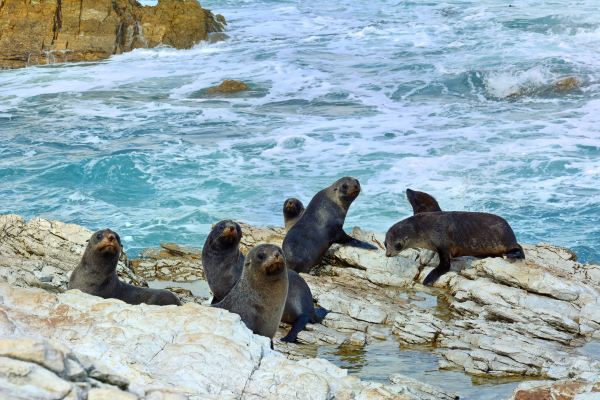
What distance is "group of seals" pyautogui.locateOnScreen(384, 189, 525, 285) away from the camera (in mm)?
12484

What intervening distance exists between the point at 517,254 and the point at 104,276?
525 centimetres

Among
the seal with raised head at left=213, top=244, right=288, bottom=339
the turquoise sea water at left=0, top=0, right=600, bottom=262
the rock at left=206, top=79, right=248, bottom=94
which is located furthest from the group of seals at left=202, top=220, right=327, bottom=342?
the rock at left=206, top=79, right=248, bottom=94

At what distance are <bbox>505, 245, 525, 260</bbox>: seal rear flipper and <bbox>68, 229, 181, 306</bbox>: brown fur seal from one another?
4468 mm

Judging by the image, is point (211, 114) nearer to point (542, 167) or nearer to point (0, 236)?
point (542, 167)

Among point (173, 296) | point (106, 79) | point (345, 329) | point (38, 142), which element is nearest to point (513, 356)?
point (345, 329)

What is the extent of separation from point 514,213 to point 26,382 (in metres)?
14.9

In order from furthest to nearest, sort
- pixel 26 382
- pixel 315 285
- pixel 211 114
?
pixel 211 114 < pixel 315 285 < pixel 26 382

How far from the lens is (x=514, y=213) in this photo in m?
18.4

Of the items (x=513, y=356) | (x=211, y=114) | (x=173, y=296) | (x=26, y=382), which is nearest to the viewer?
(x=26, y=382)

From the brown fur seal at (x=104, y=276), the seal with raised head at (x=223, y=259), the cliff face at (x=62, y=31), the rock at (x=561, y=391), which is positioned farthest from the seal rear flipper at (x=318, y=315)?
the cliff face at (x=62, y=31)

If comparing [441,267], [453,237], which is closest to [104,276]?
[441,267]

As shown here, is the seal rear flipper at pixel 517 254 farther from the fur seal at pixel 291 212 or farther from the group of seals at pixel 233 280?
the fur seal at pixel 291 212

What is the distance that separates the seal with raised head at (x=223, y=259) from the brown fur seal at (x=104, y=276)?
1.09 m

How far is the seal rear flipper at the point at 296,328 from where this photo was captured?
1022 centimetres
